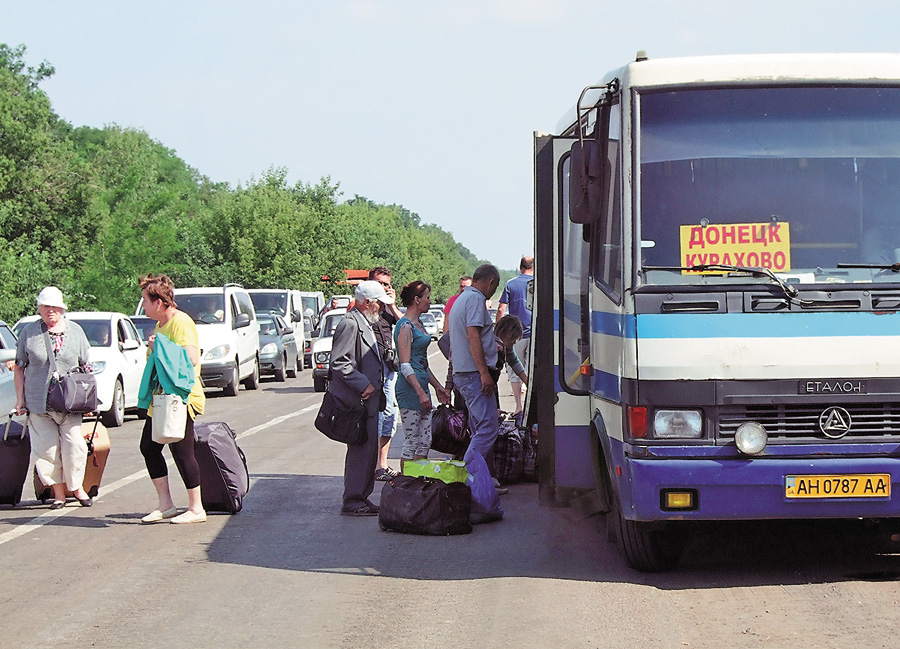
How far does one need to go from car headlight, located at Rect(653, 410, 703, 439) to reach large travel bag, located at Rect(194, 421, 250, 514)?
173 inches

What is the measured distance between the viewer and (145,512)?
34.4ft

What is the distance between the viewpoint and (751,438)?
665cm

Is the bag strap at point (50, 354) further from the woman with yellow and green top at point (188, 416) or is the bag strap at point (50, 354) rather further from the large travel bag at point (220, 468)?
the large travel bag at point (220, 468)

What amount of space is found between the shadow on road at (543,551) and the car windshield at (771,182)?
1829 millimetres

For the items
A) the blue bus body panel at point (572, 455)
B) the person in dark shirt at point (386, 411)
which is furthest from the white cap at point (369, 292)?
the blue bus body panel at point (572, 455)

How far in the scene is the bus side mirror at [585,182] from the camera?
7117mm

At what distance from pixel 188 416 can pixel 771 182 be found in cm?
483

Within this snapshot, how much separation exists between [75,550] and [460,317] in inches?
134

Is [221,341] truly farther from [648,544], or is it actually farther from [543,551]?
[648,544]

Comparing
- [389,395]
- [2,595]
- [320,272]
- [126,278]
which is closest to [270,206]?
[320,272]

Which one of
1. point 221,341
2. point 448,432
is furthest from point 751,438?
point 221,341

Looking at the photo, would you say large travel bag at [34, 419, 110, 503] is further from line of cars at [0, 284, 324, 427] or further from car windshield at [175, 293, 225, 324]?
car windshield at [175, 293, 225, 324]

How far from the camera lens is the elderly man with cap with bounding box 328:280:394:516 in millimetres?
9945

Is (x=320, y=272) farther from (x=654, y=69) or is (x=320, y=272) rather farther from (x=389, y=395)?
(x=654, y=69)
